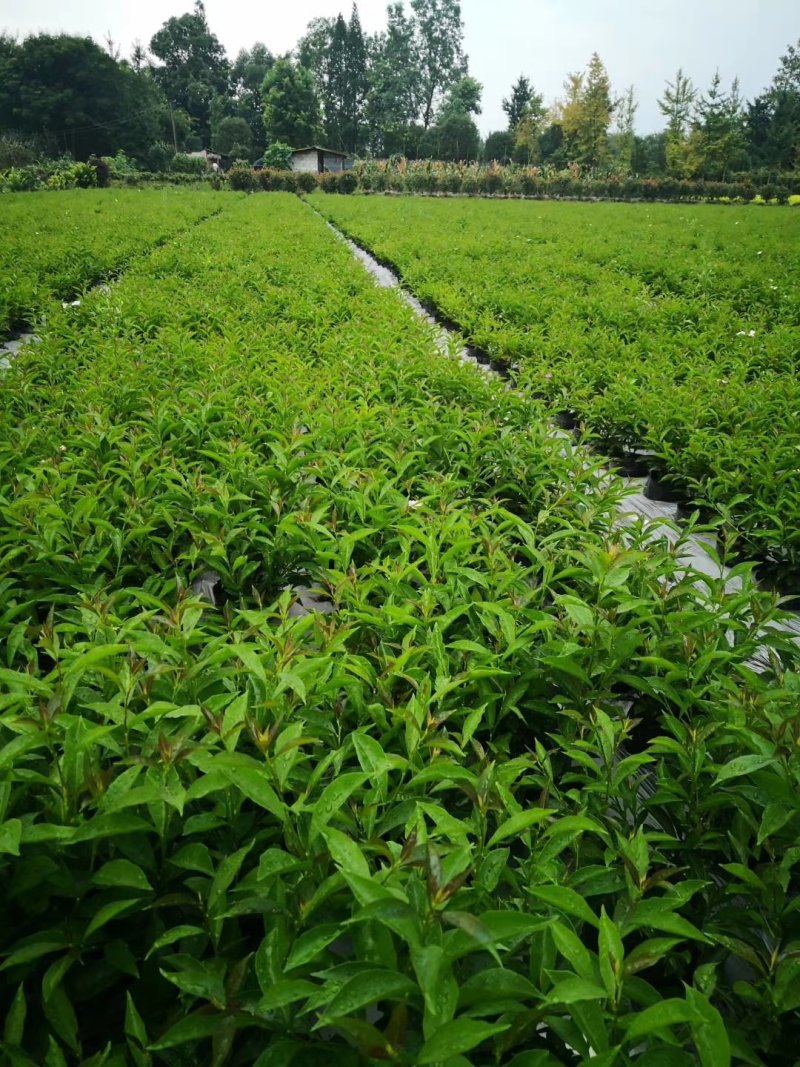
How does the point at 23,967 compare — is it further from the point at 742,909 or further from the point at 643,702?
the point at 643,702

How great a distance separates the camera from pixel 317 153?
5872 cm

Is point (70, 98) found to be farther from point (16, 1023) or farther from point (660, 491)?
point (16, 1023)

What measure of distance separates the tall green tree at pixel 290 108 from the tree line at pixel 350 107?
13 cm

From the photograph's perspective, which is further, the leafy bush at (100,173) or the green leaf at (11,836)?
the leafy bush at (100,173)

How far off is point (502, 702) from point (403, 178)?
4583 centimetres

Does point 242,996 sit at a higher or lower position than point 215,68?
lower

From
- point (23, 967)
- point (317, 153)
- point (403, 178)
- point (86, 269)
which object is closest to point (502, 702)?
point (23, 967)

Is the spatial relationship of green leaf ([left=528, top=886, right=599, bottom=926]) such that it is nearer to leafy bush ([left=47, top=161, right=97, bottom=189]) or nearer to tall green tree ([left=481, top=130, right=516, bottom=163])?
leafy bush ([left=47, top=161, right=97, bottom=189])

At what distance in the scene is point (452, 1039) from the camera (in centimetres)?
72

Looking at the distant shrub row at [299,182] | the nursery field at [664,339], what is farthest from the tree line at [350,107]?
the nursery field at [664,339]

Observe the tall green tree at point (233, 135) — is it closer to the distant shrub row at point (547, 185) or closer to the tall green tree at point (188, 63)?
the tall green tree at point (188, 63)

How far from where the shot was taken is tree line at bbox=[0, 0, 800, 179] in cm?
5091

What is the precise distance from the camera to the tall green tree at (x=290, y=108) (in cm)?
5856

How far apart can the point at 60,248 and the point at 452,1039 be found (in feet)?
35.6
